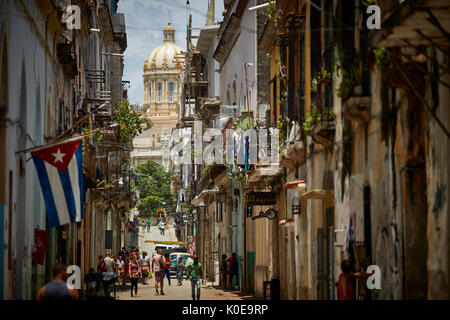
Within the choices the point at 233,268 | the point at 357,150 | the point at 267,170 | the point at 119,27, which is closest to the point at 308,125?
the point at 357,150

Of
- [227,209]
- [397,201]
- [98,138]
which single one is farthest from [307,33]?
[227,209]

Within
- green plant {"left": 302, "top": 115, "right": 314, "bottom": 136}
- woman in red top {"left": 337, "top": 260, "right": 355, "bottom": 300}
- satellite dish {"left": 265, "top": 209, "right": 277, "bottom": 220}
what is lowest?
woman in red top {"left": 337, "top": 260, "right": 355, "bottom": 300}

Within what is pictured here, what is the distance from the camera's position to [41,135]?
2009cm

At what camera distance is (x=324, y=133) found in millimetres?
17453

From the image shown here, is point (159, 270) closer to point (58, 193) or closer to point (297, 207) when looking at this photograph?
point (297, 207)

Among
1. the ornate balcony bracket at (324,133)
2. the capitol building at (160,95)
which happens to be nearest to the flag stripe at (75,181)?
the ornate balcony bracket at (324,133)

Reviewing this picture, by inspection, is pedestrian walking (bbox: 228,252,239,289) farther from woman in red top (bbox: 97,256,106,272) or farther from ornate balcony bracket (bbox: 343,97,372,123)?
ornate balcony bracket (bbox: 343,97,372,123)

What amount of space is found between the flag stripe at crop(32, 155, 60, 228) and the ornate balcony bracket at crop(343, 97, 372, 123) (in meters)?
4.97

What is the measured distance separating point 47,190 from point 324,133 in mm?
5175

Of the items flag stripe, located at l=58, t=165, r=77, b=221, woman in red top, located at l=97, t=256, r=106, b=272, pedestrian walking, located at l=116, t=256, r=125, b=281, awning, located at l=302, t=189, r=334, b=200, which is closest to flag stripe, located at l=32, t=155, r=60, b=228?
flag stripe, located at l=58, t=165, r=77, b=221

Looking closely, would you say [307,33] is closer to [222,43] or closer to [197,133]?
[222,43]

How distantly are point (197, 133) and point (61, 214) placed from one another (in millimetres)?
35592

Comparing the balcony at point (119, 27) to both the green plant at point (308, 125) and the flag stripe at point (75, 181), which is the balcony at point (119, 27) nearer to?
the green plant at point (308, 125)

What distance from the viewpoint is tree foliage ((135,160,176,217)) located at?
4646 inches
